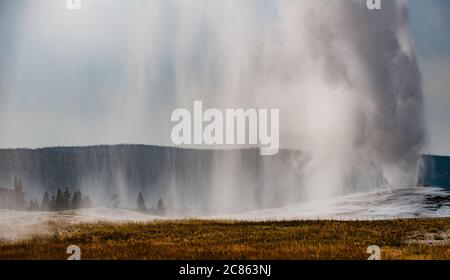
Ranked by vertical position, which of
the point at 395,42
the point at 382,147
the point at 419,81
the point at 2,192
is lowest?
the point at 2,192

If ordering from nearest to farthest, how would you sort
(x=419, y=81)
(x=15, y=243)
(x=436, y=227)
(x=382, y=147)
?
(x=15, y=243) < (x=436, y=227) < (x=419, y=81) < (x=382, y=147)

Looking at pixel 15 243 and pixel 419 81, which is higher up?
pixel 419 81

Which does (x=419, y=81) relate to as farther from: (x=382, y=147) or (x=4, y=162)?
(x=4, y=162)

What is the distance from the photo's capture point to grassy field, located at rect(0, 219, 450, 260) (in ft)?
70.4

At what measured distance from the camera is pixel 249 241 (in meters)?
27.7

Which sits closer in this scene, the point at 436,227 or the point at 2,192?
the point at 436,227

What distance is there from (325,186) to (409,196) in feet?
213

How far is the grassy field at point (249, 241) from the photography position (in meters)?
21.5

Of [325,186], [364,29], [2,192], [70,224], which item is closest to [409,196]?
[70,224]

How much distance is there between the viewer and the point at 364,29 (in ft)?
311

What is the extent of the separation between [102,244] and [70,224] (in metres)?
11.5

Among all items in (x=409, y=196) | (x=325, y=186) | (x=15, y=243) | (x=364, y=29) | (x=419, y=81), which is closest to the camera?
(x=15, y=243)
